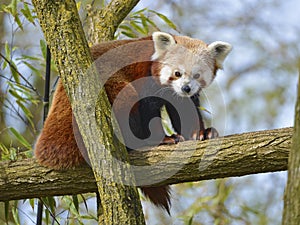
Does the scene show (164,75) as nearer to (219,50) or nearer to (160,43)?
(160,43)

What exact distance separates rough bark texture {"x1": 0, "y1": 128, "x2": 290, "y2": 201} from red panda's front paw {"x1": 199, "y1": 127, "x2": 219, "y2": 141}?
1.24 feet

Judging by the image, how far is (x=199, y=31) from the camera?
877cm

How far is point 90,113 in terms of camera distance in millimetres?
2768

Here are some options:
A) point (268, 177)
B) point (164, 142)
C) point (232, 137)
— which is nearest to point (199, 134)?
point (164, 142)

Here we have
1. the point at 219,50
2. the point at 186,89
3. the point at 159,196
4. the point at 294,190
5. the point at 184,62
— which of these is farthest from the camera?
the point at 219,50

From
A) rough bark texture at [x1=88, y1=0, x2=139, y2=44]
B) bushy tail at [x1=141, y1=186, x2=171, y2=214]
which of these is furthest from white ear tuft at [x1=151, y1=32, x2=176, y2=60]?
bushy tail at [x1=141, y1=186, x2=171, y2=214]

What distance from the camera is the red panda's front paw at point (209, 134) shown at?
342 cm

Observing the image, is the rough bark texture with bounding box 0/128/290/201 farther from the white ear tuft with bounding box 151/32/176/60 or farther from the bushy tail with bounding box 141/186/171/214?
the white ear tuft with bounding box 151/32/176/60

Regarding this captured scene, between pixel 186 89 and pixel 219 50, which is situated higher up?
pixel 219 50

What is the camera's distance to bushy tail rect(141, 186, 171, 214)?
140 inches

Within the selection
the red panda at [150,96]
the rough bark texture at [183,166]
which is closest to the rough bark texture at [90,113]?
the rough bark texture at [183,166]

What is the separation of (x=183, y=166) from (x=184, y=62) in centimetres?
106

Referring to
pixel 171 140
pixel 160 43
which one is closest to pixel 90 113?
pixel 171 140

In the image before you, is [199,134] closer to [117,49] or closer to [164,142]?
[164,142]
